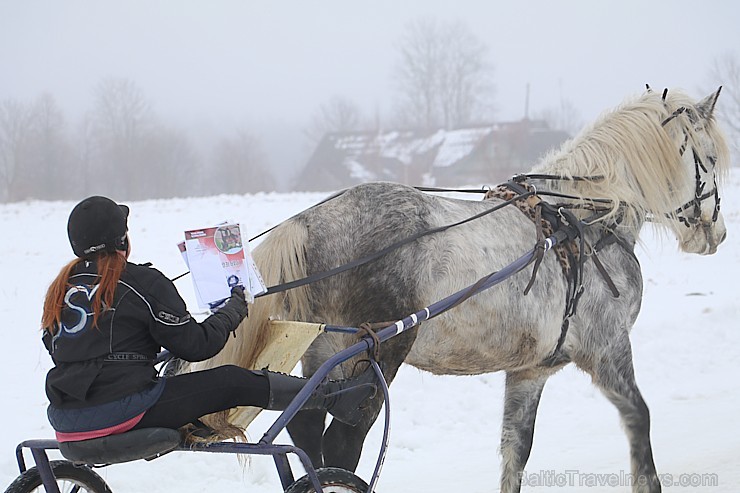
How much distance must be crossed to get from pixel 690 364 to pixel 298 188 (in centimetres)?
2957

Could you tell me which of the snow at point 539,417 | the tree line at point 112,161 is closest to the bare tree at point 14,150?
the tree line at point 112,161

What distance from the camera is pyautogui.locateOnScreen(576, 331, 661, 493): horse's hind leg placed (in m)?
4.01

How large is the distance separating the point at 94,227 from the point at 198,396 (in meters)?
0.69

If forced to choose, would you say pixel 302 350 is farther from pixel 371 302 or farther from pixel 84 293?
pixel 84 293

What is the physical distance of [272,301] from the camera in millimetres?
3311

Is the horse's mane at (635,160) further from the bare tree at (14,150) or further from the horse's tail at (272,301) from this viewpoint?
the bare tree at (14,150)

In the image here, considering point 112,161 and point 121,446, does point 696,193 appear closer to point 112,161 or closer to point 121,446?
point 121,446

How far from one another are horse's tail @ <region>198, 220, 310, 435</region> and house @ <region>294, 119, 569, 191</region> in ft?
89.2

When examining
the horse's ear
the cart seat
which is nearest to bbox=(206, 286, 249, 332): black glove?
the cart seat

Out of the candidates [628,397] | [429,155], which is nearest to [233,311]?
[628,397]

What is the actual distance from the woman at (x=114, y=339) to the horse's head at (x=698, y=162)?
3048 millimetres

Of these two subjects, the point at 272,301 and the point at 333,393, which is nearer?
the point at 333,393

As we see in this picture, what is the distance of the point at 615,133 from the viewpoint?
4.41 metres

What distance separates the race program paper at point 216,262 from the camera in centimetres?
278
